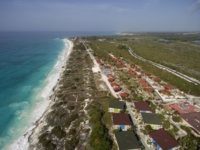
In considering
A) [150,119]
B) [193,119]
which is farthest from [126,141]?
[193,119]

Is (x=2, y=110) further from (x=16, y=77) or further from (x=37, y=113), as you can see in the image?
(x=16, y=77)

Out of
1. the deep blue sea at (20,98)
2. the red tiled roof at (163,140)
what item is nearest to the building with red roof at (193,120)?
the red tiled roof at (163,140)

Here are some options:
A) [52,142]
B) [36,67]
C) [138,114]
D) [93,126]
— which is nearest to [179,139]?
[138,114]

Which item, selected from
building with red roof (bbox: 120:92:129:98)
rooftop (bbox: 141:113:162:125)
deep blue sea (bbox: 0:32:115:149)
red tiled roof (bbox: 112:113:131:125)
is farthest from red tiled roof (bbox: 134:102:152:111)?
deep blue sea (bbox: 0:32:115:149)

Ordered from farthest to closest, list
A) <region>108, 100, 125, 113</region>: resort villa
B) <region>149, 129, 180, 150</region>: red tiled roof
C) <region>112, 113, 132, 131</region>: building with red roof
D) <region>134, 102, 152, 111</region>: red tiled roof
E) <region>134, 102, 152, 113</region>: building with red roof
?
<region>134, 102, 152, 111</region>: red tiled roof, <region>134, 102, 152, 113</region>: building with red roof, <region>108, 100, 125, 113</region>: resort villa, <region>112, 113, 132, 131</region>: building with red roof, <region>149, 129, 180, 150</region>: red tiled roof

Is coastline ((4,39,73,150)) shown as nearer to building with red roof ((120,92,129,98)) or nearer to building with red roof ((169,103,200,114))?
building with red roof ((120,92,129,98))

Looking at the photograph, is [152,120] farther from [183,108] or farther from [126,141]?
[183,108]
